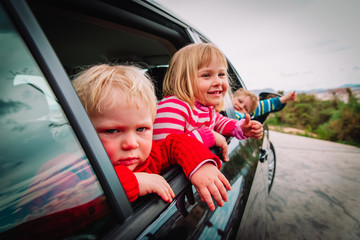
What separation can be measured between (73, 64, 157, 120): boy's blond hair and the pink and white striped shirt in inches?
14.5

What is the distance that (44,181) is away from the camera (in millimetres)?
402

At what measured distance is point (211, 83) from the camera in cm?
146

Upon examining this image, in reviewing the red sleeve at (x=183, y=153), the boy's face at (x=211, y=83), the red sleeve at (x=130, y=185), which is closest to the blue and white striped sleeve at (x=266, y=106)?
the boy's face at (x=211, y=83)

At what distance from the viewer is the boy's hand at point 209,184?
72 centimetres

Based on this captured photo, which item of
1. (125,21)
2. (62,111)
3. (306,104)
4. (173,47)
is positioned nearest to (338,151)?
(173,47)

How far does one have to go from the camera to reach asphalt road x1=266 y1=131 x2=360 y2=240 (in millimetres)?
2287

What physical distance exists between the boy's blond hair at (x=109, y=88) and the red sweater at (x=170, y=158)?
0.81 ft

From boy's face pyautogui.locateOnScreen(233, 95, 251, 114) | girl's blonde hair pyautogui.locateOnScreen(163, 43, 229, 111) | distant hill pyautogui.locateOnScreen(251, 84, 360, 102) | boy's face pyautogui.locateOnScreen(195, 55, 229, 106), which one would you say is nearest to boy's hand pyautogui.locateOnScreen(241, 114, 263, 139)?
boy's face pyautogui.locateOnScreen(195, 55, 229, 106)

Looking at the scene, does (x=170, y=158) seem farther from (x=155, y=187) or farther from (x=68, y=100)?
(x=68, y=100)

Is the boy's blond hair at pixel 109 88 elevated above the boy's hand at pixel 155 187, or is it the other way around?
the boy's blond hair at pixel 109 88

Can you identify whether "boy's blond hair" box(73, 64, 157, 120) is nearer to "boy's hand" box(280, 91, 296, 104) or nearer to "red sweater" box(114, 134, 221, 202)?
"red sweater" box(114, 134, 221, 202)

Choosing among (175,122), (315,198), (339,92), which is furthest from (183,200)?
(339,92)

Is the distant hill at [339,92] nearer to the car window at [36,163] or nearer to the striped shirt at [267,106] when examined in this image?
the striped shirt at [267,106]

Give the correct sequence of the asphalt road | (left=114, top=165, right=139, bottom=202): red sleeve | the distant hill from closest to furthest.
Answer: (left=114, top=165, right=139, bottom=202): red sleeve
the asphalt road
the distant hill
